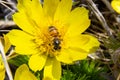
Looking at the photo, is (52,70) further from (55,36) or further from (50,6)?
(50,6)

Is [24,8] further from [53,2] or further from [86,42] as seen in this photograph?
[86,42]

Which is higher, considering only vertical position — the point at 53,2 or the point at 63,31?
the point at 53,2

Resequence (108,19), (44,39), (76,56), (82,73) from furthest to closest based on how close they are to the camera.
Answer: (108,19), (82,73), (44,39), (76,56)

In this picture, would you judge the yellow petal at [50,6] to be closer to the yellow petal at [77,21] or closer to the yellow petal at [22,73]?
the yellow petal at [77,21]

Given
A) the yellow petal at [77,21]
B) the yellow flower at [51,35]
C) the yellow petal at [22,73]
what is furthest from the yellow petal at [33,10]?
the yellow petal at [22,73]

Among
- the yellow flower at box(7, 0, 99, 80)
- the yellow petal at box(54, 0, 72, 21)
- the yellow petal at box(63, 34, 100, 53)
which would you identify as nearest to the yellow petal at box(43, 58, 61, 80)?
the yellow flower at box(7, 0, 99, 80)

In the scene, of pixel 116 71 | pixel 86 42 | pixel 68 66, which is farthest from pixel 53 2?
pixel 116 71
